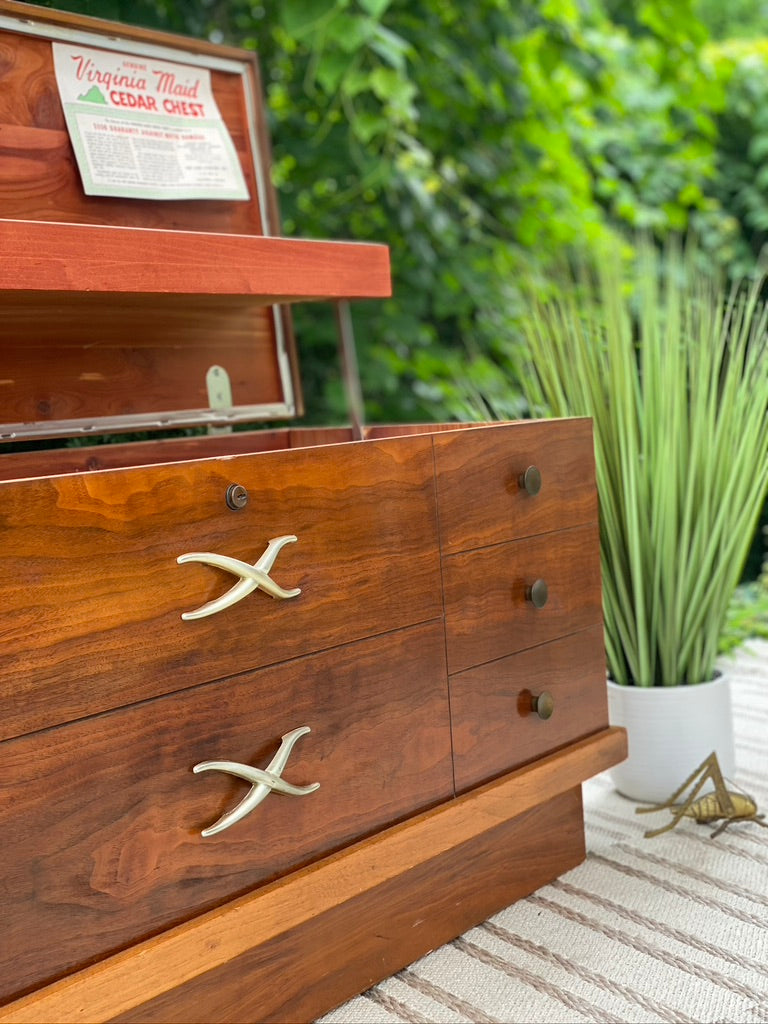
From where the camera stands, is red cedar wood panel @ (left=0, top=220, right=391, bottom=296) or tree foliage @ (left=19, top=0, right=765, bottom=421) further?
tree foliage @ (left=19, top=0, right=765, bottom=421)

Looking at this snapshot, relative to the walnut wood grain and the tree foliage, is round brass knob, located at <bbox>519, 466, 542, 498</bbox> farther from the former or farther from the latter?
the tree foliage

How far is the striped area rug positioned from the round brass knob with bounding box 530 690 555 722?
23 centimetres

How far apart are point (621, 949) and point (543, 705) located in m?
0.26

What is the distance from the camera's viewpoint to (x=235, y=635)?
87 cm

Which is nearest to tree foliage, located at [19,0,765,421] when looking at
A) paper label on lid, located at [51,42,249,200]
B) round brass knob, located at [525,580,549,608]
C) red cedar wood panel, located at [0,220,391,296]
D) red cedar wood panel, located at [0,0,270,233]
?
paper label on lid, located at [51,42,249,200]

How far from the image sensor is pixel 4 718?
2.39 ft

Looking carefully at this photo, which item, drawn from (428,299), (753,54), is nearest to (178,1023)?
(428,299)

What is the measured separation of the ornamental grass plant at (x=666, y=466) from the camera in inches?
53.5

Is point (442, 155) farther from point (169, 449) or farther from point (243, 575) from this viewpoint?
point (243, 575)

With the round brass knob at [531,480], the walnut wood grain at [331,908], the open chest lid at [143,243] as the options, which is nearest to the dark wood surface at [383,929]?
the walnut wood grain at [331,908]

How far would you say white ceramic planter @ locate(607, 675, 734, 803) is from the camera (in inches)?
55.1

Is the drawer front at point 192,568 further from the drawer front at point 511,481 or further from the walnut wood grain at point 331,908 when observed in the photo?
the walnut wood grain at point 331,908

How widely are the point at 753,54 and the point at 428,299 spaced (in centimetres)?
187

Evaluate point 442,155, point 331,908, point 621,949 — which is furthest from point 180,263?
point 442,155
